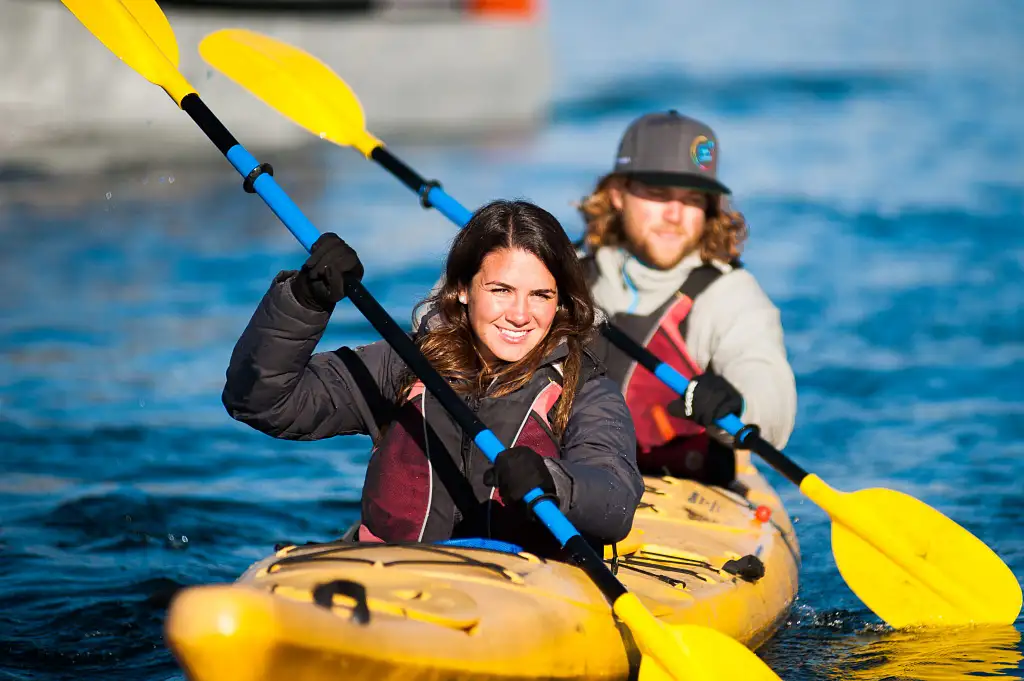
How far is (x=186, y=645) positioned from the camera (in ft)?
8.21

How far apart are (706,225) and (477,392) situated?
1.67 metres

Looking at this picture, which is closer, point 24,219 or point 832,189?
point 24,219

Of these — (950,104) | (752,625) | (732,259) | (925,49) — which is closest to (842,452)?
(732,259)

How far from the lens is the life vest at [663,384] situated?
4.75 metres

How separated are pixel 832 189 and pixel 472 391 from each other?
30.6 feet

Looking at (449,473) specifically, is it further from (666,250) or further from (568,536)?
(666,250)

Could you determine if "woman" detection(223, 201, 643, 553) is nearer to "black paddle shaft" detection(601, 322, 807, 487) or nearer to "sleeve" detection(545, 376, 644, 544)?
"sleeve" detection(545, 376, 644, 544)

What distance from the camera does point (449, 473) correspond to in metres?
3.46

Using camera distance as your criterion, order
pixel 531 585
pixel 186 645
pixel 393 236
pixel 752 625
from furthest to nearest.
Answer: pixel 393 236 → pixel 752 625 → pixel 531 585 → pixel 186 645

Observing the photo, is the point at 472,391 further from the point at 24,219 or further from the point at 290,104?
the point at 24,219

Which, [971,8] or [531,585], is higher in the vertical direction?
[971,8]

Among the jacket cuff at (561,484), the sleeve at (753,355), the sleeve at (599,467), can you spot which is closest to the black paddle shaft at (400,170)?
the sleeve at (753,355)

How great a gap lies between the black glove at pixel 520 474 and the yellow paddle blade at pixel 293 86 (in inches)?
90.1

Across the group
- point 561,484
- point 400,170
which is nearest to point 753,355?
point 400,170
